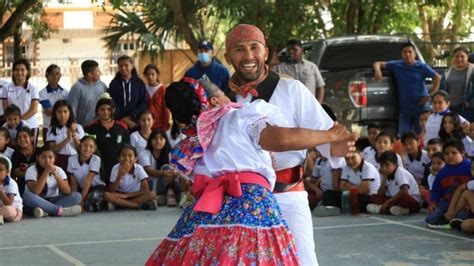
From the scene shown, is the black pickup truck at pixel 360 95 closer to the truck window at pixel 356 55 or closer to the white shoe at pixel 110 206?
the truck window at pixel 356 55

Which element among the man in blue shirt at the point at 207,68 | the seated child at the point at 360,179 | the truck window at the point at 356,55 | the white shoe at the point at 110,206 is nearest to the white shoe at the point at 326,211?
the seated child at the point at 360,179

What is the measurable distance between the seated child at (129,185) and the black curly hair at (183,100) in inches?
291

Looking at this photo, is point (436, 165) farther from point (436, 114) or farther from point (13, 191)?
point (13, 191)

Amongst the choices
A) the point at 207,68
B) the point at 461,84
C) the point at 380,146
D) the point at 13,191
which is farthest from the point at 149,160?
the point at 461,84

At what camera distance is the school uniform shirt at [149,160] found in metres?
13.1

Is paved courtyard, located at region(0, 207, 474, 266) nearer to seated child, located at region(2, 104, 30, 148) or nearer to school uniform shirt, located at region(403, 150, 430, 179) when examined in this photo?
school uniform shirt, located at region(403, 150, 430, 179)

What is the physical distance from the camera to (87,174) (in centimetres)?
1241

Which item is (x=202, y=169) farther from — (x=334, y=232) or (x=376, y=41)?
(x=376, y=41)

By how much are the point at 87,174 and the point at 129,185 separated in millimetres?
541

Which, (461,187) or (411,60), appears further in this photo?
(411,60)

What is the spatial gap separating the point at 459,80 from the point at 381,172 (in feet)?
8.46

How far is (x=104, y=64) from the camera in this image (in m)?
34.2

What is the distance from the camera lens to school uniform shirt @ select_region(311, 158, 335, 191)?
39.7 feet

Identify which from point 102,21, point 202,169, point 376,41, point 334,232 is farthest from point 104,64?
point 202,169
